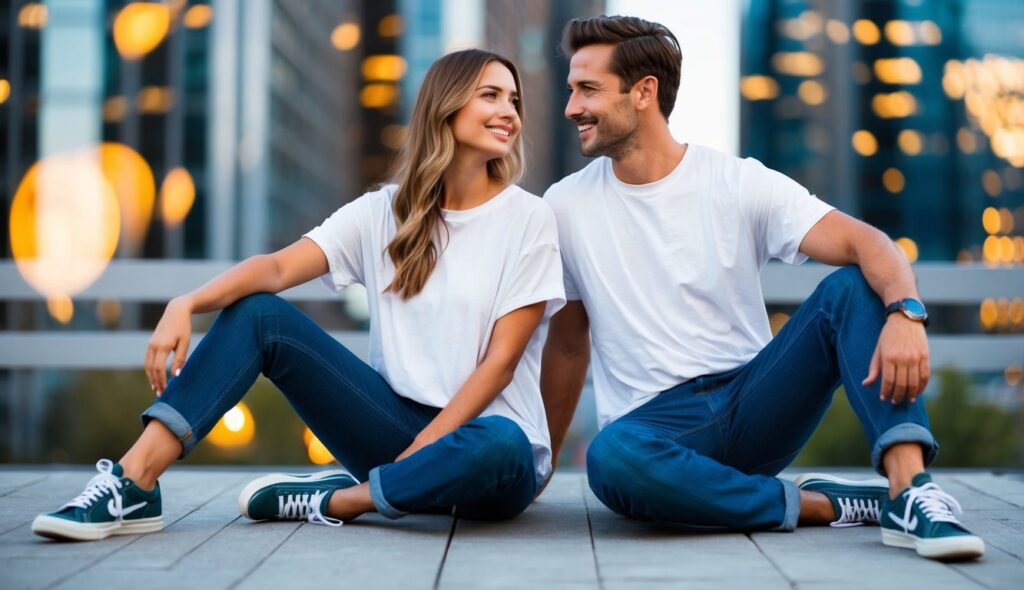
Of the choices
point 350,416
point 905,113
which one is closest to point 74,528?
point 350,416

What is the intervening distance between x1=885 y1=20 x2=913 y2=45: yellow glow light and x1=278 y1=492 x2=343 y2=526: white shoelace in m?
18.0

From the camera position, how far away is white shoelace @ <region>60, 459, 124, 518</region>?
2.25m

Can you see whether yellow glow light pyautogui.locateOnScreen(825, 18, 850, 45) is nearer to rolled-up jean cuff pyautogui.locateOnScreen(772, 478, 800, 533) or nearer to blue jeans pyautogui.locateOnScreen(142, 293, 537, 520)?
rolled-up jean cuff pyautogui.locateOnScreen(772, 478, 800, 533)

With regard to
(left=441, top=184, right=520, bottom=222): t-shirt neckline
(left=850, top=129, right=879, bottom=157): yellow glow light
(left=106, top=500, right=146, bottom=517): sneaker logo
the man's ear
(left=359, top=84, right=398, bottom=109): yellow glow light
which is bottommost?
(left=106, top=500, right=146, bottom=517): sneaker logo

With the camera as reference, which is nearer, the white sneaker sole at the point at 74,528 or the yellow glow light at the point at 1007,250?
the white sneaker sole at the point at 74,528

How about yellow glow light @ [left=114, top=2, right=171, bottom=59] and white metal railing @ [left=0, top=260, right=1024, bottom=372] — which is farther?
yellow glow light @ [left=114, top=2, right=171, bottom=59]

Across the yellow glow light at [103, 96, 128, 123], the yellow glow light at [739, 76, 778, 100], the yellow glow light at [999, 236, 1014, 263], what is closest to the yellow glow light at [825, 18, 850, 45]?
the yellow glow light at [739, 76, 778, 100]

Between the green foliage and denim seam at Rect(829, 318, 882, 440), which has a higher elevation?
denim seam at Rect(829, 318, 882, 440)

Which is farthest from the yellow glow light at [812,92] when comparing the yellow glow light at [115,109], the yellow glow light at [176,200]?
the yellow glow light at [115,109]

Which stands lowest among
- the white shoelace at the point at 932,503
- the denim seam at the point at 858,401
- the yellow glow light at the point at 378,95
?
the white shoelace at the point at 932,503

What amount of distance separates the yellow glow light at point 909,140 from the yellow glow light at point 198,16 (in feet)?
42.8

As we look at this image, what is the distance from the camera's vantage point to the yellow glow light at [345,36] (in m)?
23.6

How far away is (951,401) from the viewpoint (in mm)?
6074

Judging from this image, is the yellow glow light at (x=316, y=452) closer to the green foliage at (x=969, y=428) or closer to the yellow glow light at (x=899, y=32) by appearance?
the green foliage at (x=969, y=428)
